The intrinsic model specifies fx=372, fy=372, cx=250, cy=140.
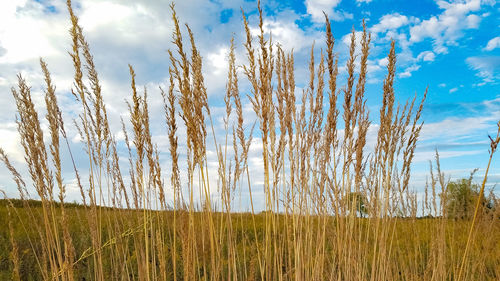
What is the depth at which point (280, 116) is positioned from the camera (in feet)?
7.79

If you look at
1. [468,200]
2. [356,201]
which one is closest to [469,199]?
[468,200]

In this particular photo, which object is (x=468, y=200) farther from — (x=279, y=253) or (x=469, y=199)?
(x=279, y=253)

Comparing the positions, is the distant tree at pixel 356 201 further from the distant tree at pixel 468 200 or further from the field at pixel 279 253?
the distant tree at pixel 468 200

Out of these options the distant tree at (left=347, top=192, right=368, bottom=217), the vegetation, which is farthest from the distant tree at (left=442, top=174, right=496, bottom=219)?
the distant tree at (left=347, top=192, right=368, bottom=217)

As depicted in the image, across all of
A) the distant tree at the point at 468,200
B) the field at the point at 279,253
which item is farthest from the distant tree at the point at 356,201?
the distant tree at the point at 468,200

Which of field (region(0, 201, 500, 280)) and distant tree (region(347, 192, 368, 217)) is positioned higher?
distant tree (region(347, 192, 368, 217))

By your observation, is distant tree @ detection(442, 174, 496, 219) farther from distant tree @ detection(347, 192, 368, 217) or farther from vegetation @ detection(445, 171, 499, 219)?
distant tree @ detection(347, 192, 368, 217)

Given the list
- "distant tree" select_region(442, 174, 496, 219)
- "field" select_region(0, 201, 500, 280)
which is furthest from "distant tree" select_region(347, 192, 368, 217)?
"distant tree" select_region(442, 174, 496, 219)

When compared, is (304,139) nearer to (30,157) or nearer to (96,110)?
(96,110)

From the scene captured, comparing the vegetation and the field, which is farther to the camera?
the vegetation

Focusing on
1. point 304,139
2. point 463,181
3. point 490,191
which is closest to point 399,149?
point 304,139

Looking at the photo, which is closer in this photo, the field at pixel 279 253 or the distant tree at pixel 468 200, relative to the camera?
the field at pixel 279 253

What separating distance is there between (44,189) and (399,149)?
2325mm

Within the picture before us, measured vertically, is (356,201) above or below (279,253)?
above
